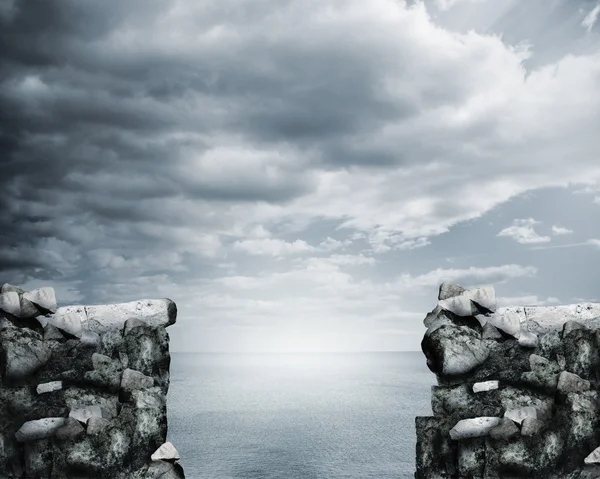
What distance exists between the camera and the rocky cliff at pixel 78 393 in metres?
14.9

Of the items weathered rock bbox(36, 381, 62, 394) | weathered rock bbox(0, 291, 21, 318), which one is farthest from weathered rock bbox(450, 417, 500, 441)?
weathered rock bbox(0, 291, 21, 318)

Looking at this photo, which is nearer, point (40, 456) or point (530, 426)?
point (530, 426)

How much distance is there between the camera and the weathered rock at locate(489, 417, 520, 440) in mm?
14398

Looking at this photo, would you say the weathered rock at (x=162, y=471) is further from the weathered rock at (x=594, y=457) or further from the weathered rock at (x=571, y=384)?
the weathered rock at (x=594, y=457)

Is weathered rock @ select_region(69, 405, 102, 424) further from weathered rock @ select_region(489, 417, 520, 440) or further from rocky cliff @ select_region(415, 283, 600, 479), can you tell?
weathered rock @ select_region(489, 417, 520, 440)

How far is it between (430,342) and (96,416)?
28.1ft

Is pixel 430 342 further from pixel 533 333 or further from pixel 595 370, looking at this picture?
pixel 595 370

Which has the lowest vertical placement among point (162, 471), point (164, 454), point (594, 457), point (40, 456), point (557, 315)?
point (162, 471)

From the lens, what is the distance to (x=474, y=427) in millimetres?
14711

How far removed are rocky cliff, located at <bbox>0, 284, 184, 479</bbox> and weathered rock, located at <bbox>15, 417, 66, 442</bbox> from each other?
0.02 metres

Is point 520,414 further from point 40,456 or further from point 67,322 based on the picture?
point 40,456

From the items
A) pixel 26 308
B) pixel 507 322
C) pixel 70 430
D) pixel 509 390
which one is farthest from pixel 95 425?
pixel 507 322

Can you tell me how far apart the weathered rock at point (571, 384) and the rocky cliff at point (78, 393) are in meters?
9.85

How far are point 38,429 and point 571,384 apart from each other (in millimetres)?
12743
